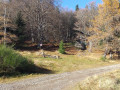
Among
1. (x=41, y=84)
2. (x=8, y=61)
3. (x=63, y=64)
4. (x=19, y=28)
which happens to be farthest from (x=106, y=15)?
(x=41, y=84)

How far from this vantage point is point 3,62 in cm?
635

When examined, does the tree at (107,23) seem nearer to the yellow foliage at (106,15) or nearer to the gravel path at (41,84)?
the yellow foliage at (106,15)

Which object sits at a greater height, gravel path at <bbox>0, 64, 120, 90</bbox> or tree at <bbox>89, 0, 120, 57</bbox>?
tree at <bbox>89, 0, 120, 57</bbox>

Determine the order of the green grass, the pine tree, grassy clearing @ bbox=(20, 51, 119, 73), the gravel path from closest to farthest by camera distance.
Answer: the gravel path
the green grass
grassy clearing @ bbox=(20, 51, 119, 73)
the pine tree

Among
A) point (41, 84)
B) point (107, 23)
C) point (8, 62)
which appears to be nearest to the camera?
point (41, 84)

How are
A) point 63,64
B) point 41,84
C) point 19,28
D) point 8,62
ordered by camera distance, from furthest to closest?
point 19,28 < point 63,64 < point 8,62 < point 41,84

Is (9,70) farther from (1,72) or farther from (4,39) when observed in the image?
(4,39)

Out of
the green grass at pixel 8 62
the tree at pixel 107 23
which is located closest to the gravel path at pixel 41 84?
the green grass at pixel 8 62

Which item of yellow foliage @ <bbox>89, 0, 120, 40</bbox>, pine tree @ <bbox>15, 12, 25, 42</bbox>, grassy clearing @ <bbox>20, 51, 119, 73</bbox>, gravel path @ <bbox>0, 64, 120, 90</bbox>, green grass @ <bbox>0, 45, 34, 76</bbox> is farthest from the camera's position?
pine tree @ <bbox>15, 12, 25, 42</bbox>

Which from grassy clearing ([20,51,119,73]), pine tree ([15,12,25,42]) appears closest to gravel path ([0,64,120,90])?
grassy clearing ([20,51,119,73])

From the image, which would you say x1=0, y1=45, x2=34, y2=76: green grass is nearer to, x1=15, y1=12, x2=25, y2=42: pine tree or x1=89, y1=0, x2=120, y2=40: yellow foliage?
x1=89, y1=0, x2=120, y2=40: yellow foliage

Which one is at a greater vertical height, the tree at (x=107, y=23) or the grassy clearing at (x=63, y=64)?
the tree at (x=107, y=23)

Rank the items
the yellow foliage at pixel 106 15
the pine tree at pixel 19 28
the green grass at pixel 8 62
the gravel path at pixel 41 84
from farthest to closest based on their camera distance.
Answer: the pine tree at pixel 19 28 → the yellow foliage at pixel 106 15 → the green grass at pixel 8 62 → the gravel path at pixel 41 84

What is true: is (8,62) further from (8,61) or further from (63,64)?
(63,64)
